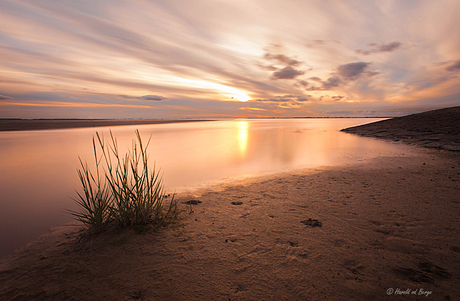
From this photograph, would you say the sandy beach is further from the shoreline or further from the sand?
the sand

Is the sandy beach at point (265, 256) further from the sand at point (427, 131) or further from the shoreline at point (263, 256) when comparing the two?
the sand at point (427, 131)

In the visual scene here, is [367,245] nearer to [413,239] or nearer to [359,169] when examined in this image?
[413,239]

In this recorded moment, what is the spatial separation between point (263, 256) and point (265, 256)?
0.03m

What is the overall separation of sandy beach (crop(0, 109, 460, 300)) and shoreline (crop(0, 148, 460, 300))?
0.01m

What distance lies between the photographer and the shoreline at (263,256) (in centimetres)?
216

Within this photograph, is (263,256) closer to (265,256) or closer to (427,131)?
(265,256)

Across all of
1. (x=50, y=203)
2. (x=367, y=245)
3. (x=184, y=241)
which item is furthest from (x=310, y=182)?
(x=50, y=203)

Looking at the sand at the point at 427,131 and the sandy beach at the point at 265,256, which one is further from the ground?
the sand at the point at 427,131

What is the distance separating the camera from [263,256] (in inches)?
105

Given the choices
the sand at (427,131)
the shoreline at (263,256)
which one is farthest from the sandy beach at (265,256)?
the sand at (427,131)

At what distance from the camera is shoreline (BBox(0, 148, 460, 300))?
2.16 metres

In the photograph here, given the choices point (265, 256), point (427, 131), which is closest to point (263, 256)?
point (265, 256)

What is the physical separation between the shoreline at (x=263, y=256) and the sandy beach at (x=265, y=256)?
0.01 metres

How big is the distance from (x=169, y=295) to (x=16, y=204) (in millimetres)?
5346
